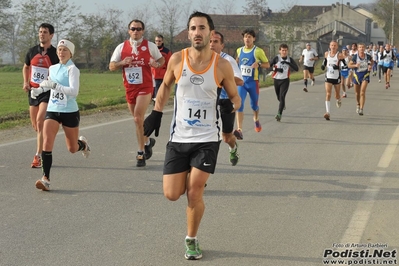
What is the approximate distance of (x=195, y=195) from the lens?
525 cm

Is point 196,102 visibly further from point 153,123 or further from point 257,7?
point 257,7

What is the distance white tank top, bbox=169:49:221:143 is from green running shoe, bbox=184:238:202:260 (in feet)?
2.75

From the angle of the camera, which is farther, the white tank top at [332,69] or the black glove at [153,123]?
the white tank top at [332,69]

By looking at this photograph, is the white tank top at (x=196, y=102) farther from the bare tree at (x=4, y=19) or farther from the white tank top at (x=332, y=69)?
the bare tree at (x=4, y=19)

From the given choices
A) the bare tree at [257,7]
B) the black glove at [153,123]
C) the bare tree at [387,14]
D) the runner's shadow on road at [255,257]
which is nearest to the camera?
the runner's shadow on road at [255,257]

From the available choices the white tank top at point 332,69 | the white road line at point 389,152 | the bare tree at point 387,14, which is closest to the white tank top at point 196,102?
the white road line at point 389,152

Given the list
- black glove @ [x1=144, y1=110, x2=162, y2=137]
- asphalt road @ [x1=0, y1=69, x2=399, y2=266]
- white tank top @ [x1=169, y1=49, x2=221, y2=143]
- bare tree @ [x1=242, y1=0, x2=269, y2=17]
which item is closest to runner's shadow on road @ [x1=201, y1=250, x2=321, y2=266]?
asphalt road @ [x1=0, y1=69, x2=399, y2=266]

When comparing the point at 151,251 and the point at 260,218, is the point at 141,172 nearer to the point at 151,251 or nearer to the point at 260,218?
the point at 260,218

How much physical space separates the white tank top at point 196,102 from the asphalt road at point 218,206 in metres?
0.99

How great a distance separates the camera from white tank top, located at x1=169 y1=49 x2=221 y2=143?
17.5ft

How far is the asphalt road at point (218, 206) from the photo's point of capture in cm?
543

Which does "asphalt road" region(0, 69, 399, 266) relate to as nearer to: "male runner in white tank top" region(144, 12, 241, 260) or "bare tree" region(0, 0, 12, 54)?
"male runner in white tank top" region(144, 12, 241, 260)

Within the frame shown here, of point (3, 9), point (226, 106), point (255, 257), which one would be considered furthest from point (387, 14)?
point (255, 257)

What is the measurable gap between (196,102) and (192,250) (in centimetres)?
123
